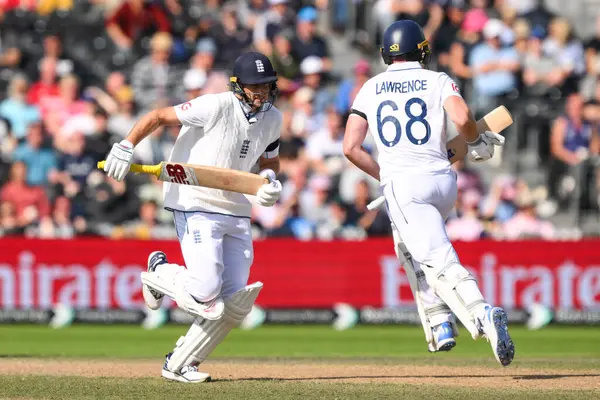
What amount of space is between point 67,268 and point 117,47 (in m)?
4.48

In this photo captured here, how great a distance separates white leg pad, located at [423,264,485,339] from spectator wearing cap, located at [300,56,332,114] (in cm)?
894

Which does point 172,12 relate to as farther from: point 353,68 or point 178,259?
point 178,259

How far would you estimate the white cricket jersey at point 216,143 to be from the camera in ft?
28.5

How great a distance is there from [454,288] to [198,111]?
2286 mm

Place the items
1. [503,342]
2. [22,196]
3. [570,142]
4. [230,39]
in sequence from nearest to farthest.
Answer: [503,342] < [22,196] < [570,142] < [230,39]

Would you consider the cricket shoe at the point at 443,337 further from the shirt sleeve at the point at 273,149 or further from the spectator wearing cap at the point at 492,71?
the spectator wearing cap at the point at 492,71

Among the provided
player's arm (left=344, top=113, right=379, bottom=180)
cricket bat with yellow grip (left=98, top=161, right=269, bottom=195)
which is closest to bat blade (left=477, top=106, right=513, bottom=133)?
player's arm (left=344, top=113, right=379, bottom=180)

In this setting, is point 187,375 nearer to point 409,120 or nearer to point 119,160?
point 119,160

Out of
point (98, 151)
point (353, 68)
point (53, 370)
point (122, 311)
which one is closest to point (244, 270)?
point (53, 370)

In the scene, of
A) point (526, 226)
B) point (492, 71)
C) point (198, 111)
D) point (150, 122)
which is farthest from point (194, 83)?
point (150, 122)

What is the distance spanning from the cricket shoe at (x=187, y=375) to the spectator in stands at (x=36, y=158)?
25.9 feet

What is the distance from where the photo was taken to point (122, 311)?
14.9 meters

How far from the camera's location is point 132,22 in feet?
59.4

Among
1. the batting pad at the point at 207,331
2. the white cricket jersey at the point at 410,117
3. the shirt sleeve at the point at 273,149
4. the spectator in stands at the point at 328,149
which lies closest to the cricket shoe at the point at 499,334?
the white cricket jersey at the point at 410,117
